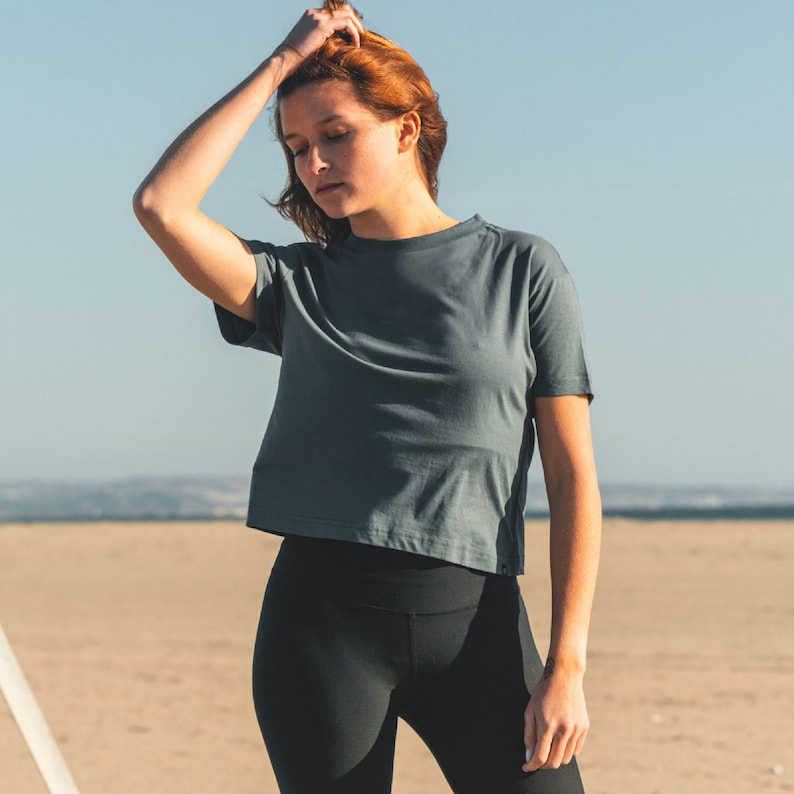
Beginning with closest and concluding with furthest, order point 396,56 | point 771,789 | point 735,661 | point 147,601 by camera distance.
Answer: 1. point 396,56
2. point 771,789
3. point 735,661
4. point 147,601

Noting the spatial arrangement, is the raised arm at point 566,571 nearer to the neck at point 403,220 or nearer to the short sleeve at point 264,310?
the neck at point 403,220

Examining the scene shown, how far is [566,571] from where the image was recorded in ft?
6.45

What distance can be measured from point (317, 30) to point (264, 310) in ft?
1.55

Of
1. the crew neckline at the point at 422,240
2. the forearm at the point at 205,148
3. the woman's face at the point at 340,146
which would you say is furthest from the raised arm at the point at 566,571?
the forearm at the point at 205,148

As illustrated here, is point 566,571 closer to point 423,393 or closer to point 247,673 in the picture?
point 423,393

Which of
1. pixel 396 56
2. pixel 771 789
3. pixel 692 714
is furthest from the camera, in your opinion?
pixel 692 714

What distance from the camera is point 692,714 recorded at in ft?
24.6

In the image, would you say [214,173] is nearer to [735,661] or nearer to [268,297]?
[268,297]

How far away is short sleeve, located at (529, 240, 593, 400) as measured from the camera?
200cm

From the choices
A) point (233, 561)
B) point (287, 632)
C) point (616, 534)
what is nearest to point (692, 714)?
point (287, 632)

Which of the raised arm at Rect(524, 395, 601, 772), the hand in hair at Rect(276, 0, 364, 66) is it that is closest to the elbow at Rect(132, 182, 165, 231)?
the hand in hair at Rect(276, 0, 364, 66)

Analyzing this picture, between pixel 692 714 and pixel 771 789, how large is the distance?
5.22ft

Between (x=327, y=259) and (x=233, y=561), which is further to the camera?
(x=233, y=561)

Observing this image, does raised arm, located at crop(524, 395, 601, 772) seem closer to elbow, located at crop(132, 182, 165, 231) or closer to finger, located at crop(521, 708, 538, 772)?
finger, located at crop(521, 708, 538, 772)
